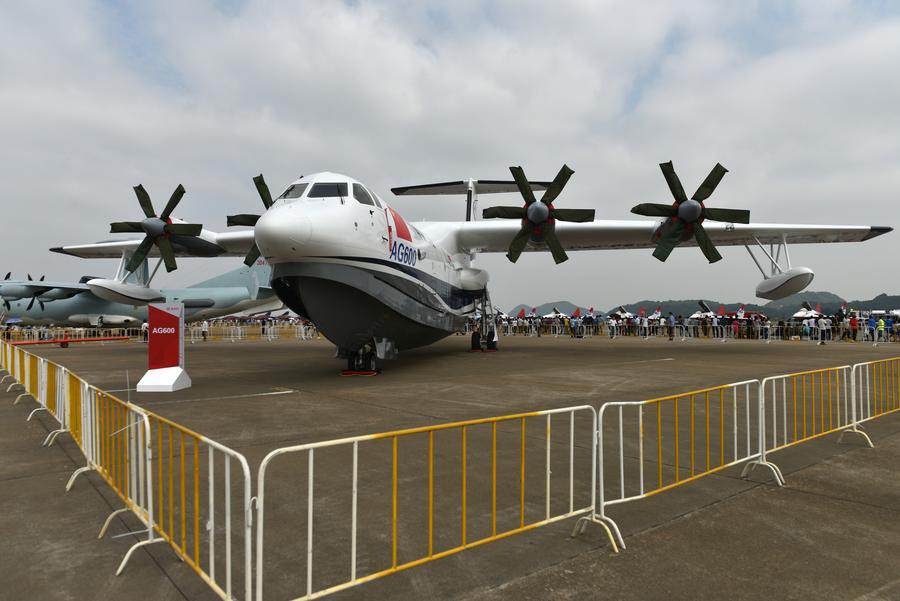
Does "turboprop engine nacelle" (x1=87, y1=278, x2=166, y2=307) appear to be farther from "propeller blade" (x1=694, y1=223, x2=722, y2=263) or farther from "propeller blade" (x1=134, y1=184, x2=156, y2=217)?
"propeller blade" (x1=694, y1=223, x2=722, y2=263)

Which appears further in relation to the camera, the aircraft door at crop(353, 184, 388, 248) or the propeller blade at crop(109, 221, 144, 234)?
the propeller blade at crop(109, 221, 144, 234)

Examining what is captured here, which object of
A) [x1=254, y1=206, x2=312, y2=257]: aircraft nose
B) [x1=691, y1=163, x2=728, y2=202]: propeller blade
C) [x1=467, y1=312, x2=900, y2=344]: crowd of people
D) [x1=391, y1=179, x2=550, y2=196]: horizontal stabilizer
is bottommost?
[x1=467, y1=312, x2=900, y2=344]: crowd of people

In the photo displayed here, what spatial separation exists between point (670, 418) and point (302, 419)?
5.22 metres

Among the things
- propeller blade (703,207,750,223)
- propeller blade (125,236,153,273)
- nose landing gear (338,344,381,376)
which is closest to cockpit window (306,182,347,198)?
nose landing gear (338,344,381,376)

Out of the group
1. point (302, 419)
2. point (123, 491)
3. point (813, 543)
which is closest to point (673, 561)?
point (813, 543)

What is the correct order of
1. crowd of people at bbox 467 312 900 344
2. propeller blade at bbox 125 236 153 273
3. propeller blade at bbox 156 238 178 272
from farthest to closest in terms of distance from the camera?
crowd of people at bbox 467 312 900 344 → propeller blade at bbox 125 236 153 273 → propeller blade at bbox 156 238 178 272

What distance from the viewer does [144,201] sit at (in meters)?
17.1

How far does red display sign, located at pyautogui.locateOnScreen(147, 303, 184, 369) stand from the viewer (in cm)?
1047

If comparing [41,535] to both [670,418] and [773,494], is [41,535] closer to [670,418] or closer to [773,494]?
[773,494]

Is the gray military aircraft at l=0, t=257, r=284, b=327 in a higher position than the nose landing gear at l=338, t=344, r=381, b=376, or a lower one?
higher

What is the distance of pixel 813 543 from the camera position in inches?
138

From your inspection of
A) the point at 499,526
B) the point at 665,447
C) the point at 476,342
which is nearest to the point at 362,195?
the point at 665,447

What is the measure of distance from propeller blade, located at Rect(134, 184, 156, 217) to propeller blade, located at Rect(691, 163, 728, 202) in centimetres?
1683

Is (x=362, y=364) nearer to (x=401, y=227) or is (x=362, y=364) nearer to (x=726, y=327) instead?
(x=401, y=227)
